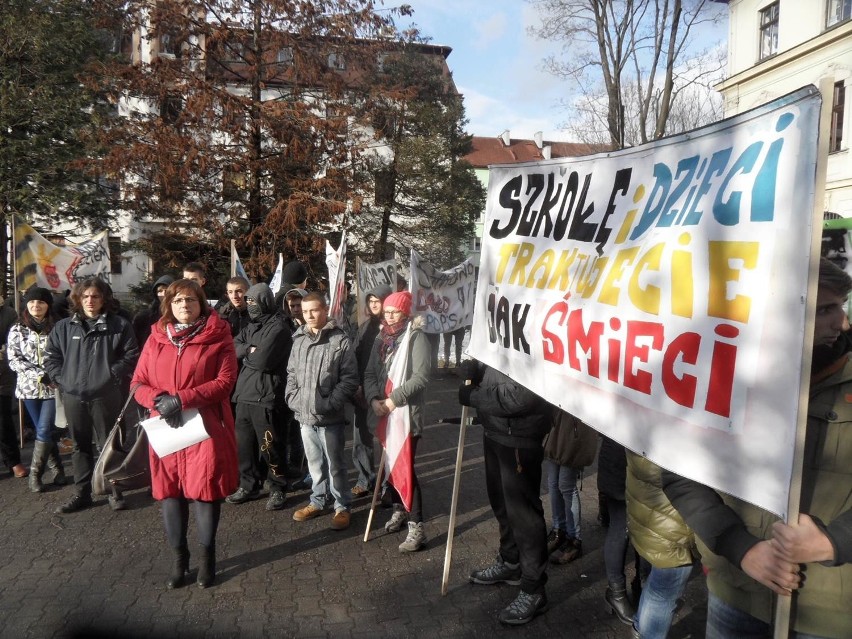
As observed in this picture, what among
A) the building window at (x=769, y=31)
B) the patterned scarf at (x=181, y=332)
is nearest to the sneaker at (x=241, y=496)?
the patterned scarf at (x=181, y=332)

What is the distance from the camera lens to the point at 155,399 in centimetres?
400

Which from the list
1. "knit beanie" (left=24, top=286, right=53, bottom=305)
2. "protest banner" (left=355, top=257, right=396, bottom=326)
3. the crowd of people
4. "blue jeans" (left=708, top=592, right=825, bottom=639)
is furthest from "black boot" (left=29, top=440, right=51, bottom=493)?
"blue jeans" (left=708, top=592, right=825, bottom=639)

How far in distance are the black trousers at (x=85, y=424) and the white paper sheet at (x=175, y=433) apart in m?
1.82

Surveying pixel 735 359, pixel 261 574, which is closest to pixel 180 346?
pixel 261 574

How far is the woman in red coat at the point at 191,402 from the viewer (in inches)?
159

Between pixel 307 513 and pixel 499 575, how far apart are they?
6.16ft

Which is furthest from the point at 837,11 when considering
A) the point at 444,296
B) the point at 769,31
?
the point at 444,296

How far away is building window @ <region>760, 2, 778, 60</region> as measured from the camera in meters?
25.0

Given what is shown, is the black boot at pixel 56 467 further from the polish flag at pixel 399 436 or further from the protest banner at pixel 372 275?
the protest banner at pixel 372 275

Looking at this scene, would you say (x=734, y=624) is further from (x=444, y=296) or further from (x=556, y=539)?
(x=444, y=296)

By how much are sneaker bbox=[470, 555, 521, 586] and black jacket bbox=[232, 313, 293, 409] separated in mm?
2385

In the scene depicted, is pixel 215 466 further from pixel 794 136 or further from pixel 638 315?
pixel 794 136

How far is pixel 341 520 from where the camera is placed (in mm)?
5148

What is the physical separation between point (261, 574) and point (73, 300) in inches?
112
